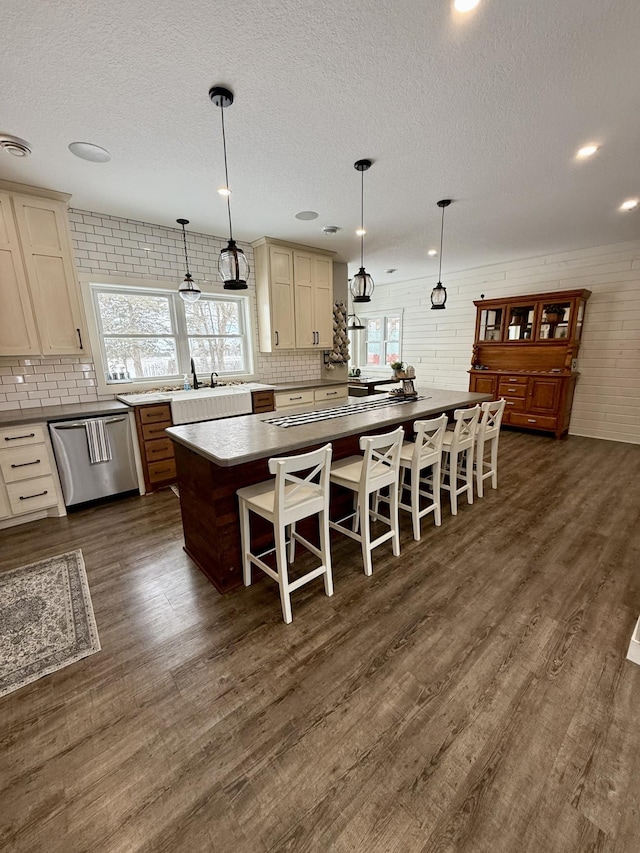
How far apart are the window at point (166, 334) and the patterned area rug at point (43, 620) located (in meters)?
2.19

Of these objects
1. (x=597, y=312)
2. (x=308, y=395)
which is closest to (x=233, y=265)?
(x=308, y=395)

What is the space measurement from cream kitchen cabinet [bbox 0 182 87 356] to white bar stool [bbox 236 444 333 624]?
2538 mm

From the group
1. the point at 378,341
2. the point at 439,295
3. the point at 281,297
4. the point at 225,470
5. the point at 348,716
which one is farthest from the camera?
the point at 378,341

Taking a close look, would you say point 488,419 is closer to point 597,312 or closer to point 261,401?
point 261,401

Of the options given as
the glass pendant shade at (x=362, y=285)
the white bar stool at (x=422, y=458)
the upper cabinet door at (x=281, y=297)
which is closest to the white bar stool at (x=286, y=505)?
the white bar stool at (x=422, y=458)

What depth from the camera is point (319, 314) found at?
498cm

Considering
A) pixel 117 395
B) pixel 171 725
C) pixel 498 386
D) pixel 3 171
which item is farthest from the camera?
pixel 498 386

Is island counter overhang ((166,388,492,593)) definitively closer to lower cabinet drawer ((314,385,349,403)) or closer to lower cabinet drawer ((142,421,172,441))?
lower cabinet drawer ((142,421,172,441))

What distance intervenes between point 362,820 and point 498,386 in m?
5.66

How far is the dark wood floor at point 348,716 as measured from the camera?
1.07 metres

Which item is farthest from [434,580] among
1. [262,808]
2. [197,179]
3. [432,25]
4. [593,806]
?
[197,179]

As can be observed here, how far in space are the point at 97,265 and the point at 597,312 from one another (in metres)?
6.51

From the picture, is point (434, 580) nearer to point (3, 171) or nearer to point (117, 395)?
point (117, 395)

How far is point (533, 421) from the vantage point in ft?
17.3
